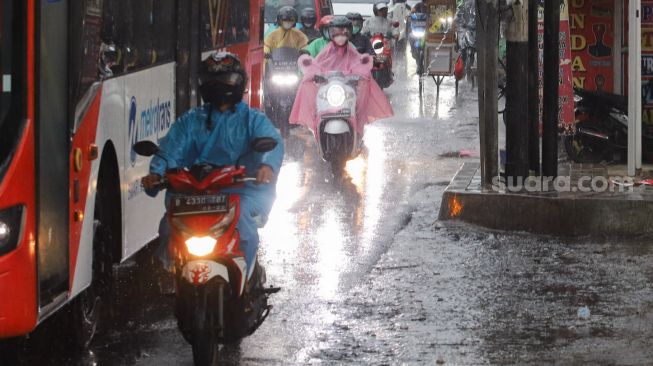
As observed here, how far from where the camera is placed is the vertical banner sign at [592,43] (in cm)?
1639

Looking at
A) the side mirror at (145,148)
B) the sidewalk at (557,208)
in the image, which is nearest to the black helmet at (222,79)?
the side mirror at (145,148)

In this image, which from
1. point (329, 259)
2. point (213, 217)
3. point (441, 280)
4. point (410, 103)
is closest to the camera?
point (213, 217)

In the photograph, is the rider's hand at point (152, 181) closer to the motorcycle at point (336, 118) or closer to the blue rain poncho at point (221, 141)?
the blue rain poncho at point (221, 141)

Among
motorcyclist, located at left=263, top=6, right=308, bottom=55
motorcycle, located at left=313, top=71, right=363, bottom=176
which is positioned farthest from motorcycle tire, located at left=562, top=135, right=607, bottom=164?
motorcyclist, located at left=263, top=6, right=308, bottom=55

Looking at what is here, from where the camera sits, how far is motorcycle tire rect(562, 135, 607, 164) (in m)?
15.2

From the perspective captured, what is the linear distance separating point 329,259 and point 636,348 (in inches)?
133

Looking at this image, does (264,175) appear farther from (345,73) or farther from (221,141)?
(345,73)

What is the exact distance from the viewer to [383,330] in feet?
26.5

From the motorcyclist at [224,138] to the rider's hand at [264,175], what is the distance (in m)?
0.07

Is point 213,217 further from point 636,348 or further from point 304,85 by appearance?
point 304,85

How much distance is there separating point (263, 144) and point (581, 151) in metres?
8.83

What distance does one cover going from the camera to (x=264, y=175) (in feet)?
23.2

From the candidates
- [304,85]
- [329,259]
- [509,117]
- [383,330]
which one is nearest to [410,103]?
[304,85]

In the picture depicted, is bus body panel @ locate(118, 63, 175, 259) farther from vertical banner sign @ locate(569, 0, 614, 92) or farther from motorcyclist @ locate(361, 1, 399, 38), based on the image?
motorcyclist @ locate(361, 1, 399, 38)
